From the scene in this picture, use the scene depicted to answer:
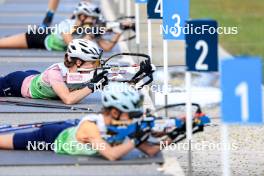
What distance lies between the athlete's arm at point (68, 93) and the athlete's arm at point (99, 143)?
8.02ft

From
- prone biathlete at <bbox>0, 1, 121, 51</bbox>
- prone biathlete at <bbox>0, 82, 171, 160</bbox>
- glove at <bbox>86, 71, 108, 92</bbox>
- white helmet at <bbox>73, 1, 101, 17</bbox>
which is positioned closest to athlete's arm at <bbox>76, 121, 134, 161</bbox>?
prone biathlete at <bbox>0, 82, 171, 160</bbox>

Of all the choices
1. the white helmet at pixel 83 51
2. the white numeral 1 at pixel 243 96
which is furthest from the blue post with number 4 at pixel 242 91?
the white helmet at pixel 83 51

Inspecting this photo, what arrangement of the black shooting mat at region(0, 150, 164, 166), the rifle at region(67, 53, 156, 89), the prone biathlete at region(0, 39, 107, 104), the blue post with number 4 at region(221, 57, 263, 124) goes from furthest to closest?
the rifle at region(67, 53, 156, 89) → the prone biathlete at region(0, 39, 107, 104) → the black shooting mat at region(0, 150, 164, 166) → the blue post with number 4 at region(221, 57, 263, 124)

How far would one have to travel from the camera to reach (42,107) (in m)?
12.5

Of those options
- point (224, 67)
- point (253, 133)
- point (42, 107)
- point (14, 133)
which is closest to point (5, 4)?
point (253, 133)

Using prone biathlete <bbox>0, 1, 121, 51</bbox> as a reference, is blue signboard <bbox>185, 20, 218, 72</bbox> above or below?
below

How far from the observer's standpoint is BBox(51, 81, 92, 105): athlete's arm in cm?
1230

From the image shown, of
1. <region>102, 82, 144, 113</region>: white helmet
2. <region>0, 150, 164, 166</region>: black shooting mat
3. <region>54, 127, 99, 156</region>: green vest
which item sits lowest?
<region>0, 150, 164, 166</region>: black shooting mat

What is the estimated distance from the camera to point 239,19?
97.6ft

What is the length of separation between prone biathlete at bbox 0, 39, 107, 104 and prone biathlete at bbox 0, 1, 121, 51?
3022mm

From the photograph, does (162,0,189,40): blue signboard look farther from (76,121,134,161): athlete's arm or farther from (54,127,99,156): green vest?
(76,121,134,161): athlete's arm

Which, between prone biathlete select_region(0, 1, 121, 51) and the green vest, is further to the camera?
prone biathlete select_region(0, 1, 121, 51)

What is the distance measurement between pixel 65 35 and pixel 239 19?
14.0m

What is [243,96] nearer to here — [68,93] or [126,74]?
[68,93]
